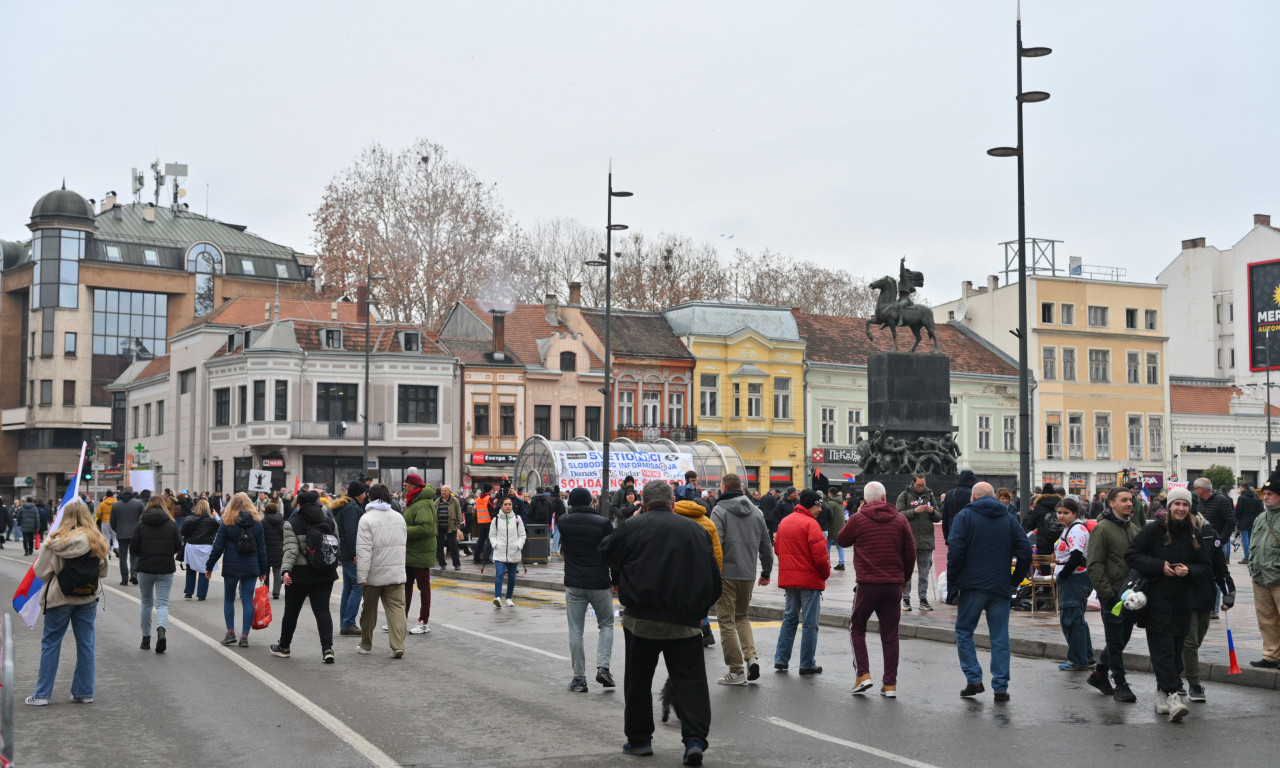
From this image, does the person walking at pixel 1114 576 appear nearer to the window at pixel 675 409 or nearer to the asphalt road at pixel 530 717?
the asphalt road at pixel 530 717

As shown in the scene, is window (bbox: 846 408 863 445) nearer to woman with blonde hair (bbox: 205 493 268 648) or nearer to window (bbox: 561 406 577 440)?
window (bbox: 561 406 577 440)

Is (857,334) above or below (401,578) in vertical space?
above

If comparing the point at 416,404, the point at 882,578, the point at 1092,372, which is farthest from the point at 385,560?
the point at 1092,372

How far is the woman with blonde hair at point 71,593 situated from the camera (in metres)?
10.1

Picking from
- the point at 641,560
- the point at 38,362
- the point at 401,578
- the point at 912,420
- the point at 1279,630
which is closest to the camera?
the point at 641,560

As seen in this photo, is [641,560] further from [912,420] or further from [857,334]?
[857,334]

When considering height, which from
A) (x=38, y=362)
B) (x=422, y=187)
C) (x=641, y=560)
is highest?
(x=422, y=187)

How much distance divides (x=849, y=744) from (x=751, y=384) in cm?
5213

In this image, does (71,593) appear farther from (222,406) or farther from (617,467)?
(222,406)

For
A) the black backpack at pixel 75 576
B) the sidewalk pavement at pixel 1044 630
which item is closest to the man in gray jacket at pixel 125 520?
the sidewalk pavement at pixel 1044 630

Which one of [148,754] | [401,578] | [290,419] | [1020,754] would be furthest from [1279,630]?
[290,419]

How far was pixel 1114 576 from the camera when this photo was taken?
1073cm

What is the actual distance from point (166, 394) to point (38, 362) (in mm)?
25263

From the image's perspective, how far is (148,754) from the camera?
8.36m
